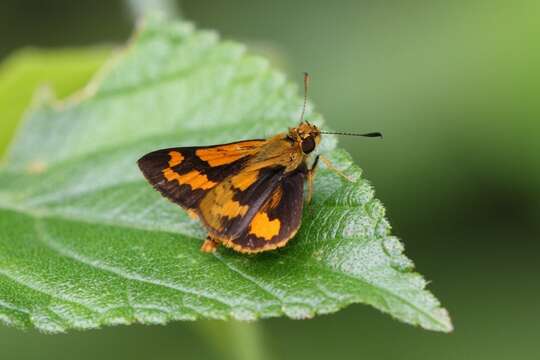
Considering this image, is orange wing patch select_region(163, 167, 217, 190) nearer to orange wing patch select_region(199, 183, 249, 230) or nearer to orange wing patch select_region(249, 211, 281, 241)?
orange wing patch select_region(199, 183, 249, 230)


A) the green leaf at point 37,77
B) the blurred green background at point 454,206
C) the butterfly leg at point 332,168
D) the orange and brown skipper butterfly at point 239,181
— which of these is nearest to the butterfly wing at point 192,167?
the orange and brown skipper butterfly at point 239,181

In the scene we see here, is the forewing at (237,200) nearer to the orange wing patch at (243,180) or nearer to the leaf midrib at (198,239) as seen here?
the orange wing patch at (243,180)

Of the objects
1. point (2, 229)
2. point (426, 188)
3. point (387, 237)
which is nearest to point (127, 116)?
point (2, 229)

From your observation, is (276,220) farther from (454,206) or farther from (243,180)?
(454,206)

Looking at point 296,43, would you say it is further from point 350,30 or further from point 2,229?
point 2,229

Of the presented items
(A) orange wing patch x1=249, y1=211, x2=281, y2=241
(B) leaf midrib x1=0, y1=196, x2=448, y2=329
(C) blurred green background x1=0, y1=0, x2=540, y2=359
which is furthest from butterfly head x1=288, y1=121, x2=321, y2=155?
(C) blurred green background x1=0, y1=0, x2=540, y2=359

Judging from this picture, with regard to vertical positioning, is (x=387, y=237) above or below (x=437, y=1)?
below
